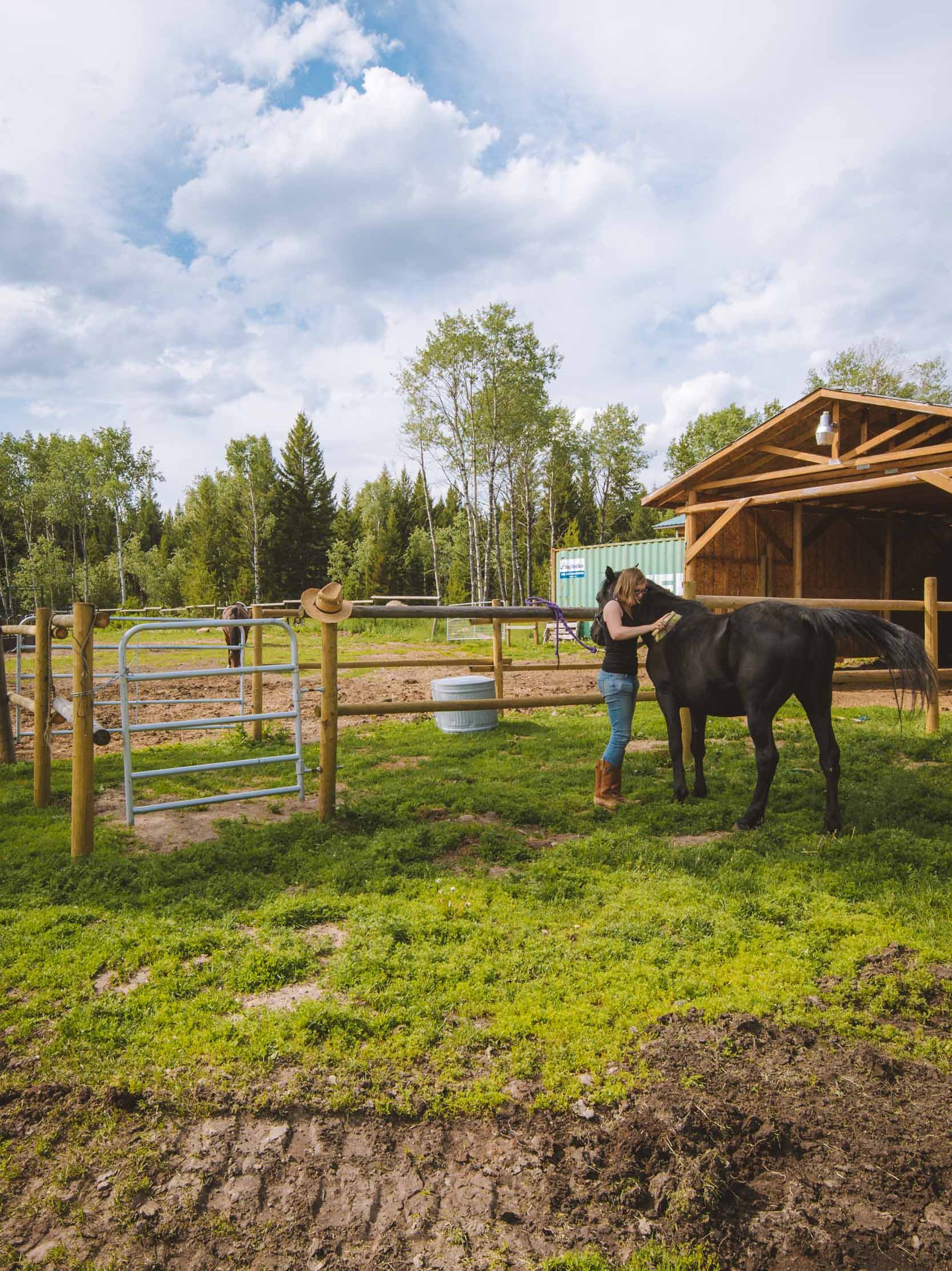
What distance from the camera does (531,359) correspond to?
3089 centimetres

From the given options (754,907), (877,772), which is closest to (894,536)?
(877,772)

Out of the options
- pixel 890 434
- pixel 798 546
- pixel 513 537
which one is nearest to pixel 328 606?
pixel 890 434

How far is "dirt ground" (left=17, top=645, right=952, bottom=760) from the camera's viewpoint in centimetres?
832

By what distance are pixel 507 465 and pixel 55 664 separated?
75.5ft

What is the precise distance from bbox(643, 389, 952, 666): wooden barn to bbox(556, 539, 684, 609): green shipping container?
3718mm

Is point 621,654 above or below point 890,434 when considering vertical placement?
below

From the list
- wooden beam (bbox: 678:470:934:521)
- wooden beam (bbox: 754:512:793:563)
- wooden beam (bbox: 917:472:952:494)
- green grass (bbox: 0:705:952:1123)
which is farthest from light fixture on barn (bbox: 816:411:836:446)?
green grass (bbox: 0:705:952:1123)

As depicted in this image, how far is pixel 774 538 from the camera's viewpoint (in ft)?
50.1

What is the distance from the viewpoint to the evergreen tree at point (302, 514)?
4722cm

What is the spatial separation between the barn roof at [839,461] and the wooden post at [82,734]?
1068cm

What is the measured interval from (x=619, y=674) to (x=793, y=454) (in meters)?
9.58

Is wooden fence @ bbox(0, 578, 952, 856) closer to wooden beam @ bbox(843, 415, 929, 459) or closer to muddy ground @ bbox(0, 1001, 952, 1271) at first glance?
muddy ground @ bbox(0, 1001, 952, 1271)

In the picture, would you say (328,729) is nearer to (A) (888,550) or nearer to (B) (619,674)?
(B) (619,674)

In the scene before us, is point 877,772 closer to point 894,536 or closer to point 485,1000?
point 485,1000
